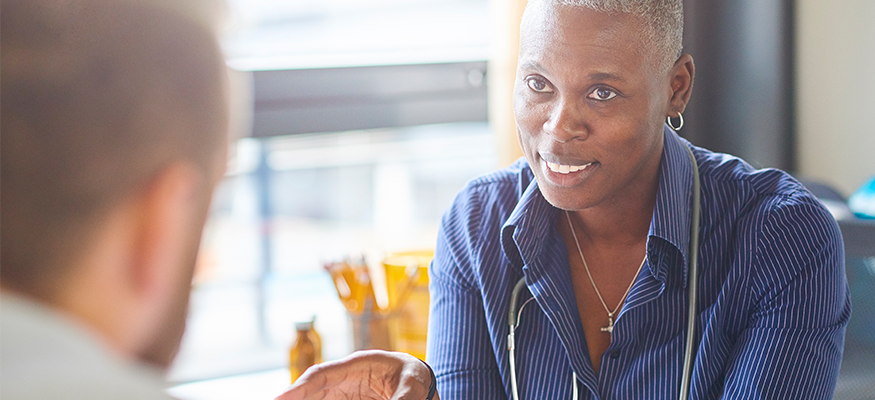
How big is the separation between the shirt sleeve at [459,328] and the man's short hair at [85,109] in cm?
91

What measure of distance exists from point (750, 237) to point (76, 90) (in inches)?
40.5

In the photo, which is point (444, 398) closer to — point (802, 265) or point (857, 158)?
point (802, 265)

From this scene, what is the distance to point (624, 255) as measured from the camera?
1.30m

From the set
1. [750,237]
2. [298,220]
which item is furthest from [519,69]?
[298,220]

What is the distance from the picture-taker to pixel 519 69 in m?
1.20

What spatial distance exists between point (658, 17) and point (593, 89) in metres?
0.14

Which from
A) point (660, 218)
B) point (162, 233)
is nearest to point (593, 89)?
point (660, 218)

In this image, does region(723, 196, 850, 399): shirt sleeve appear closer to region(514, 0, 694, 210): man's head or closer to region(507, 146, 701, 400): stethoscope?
region(507, 146, 701, 400): stethoscope

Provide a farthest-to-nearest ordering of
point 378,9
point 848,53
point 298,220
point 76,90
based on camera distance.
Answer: point 298,220 < point 378,9 < point 848,53 < point 76,90

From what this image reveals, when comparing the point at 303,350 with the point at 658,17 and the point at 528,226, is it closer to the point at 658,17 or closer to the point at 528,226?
the point at 528,226

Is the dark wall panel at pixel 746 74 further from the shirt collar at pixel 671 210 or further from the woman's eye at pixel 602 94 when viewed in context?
the woman's eye at pixel 602 94

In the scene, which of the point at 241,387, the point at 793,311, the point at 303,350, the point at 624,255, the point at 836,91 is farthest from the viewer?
the point at 836,91

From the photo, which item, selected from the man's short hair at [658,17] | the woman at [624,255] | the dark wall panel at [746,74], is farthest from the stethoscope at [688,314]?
the dark wall panel at [746,74]

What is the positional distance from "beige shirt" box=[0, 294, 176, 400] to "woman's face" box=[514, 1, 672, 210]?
2.80 feet
